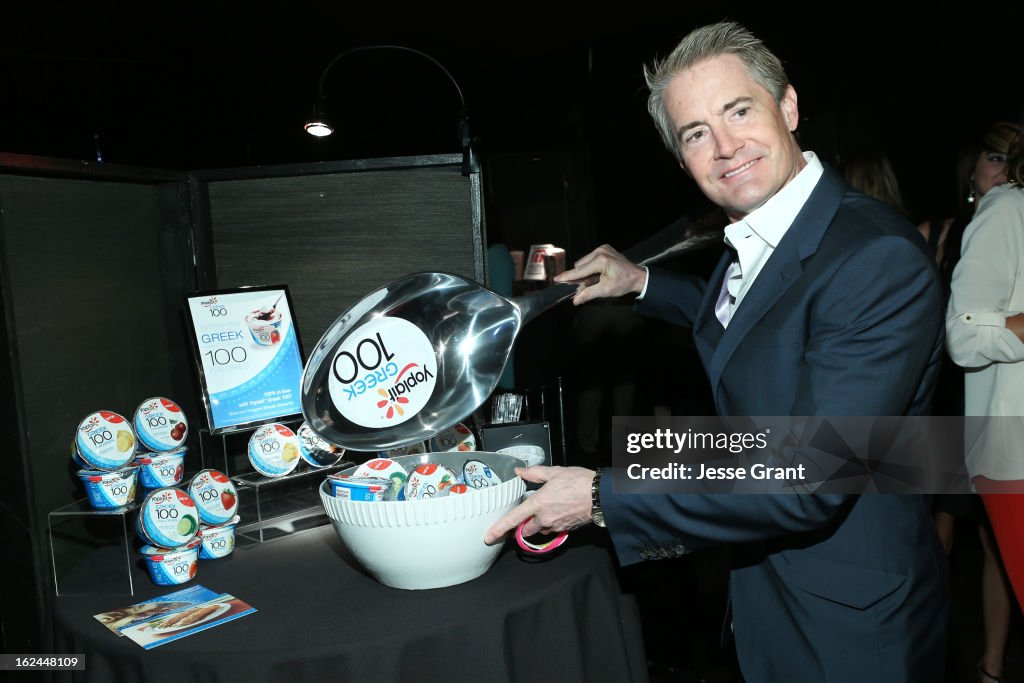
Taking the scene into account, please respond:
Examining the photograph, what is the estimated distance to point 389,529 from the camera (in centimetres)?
111

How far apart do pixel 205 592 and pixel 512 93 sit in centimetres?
569

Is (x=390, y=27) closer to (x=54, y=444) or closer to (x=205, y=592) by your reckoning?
(x=54, y=444)

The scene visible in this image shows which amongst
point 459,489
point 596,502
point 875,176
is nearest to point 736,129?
point 596,502

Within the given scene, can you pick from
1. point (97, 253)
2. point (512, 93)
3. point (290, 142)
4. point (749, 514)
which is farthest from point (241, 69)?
point (749, 514)

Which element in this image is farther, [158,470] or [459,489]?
[158,470]

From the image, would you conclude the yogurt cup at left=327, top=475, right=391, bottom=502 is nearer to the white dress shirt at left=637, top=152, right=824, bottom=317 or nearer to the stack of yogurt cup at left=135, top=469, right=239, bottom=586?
the stack of yogurt cup at left=135, top=469, right=239, bottom=586

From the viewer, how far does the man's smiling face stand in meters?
1.12

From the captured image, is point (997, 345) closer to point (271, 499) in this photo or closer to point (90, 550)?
point (271, 499)

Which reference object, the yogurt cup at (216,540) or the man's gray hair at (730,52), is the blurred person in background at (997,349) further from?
the yogurt cup at (216,540)

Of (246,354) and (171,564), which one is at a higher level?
(246,354)

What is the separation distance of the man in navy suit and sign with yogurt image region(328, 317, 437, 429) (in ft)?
0.94

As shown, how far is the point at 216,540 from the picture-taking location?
4.55ft

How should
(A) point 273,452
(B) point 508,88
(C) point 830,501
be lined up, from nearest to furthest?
(C) point 830,501 < (A) point 273,452 < (B) point 508,88

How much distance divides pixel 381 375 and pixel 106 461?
0.52 m
